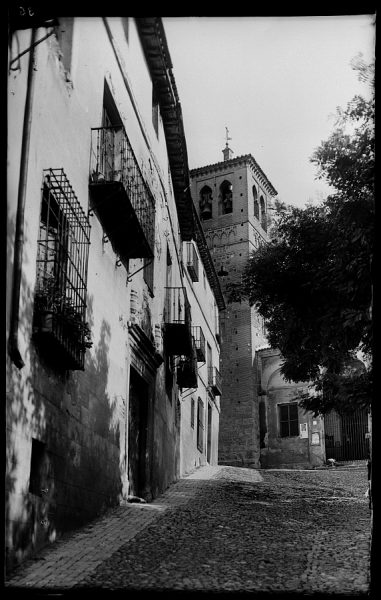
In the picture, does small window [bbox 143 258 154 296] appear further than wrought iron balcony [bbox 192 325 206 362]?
No

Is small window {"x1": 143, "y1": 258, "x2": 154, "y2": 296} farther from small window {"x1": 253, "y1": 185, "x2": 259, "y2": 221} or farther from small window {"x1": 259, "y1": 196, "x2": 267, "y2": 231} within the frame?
small window {"x1": 253, "y1": 185, "x2": 259, "y2": 221}

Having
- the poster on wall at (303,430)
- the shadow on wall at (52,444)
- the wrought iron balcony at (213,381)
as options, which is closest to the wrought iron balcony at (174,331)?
the shadow on wall at (52,444)

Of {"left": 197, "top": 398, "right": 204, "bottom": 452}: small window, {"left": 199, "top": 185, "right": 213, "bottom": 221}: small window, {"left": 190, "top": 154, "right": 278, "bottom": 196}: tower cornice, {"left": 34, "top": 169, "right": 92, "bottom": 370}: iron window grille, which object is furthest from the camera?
{"left": 199, "top": 185, "right": 213, "bottom": 221}: small window

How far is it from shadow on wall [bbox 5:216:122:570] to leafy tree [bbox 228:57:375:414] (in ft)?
10.8

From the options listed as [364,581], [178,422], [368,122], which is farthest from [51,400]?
[178,422]

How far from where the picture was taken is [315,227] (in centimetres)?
1246

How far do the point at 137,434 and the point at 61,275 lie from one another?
5.28 meters

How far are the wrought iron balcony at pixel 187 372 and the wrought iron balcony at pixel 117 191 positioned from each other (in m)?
5.93

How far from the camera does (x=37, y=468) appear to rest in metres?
6.92

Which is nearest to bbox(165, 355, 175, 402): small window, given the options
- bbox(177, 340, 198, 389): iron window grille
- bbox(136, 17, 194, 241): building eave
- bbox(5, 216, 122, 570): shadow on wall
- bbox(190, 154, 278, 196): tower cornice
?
bbox(177, 340, 198, 389): iron window grille

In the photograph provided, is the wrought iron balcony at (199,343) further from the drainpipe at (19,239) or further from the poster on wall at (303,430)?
the drainpipe at (19,239)

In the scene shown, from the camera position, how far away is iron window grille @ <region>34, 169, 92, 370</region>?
22.4 ft

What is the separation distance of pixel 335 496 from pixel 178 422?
484cm

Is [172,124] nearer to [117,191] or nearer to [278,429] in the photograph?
[117,191]
